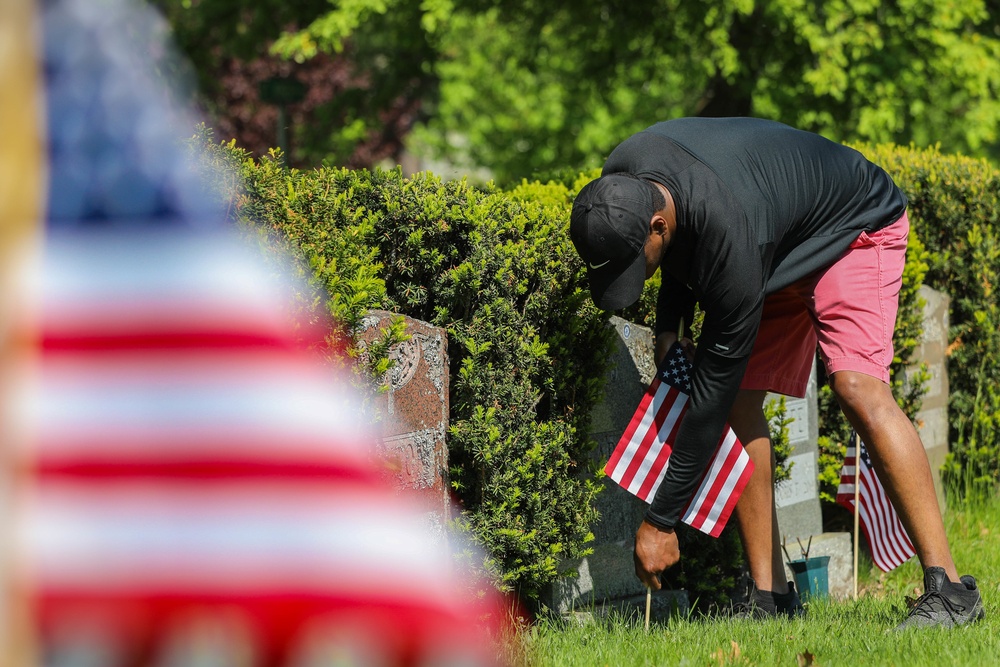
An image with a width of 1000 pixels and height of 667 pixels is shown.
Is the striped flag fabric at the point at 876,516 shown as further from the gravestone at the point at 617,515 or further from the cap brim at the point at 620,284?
the cap brim at the point at 620,284

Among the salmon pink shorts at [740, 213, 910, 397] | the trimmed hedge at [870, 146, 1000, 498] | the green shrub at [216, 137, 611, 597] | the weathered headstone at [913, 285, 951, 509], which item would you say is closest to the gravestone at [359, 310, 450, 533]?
the green shrub at [216, 137, 611, 597]

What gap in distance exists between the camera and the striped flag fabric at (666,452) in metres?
3.94

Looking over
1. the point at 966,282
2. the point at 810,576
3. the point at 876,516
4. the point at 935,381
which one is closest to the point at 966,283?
the point at 966,282

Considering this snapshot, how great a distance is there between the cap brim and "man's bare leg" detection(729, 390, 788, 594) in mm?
994

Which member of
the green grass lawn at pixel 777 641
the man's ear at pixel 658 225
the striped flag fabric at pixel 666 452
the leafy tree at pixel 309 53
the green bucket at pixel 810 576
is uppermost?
the leafy tree at pixel 309 53

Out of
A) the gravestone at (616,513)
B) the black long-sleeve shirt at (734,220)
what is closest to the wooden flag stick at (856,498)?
the gravestone at (616,513)

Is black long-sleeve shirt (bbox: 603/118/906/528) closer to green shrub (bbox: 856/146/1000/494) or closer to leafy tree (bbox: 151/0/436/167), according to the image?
green shrub (bbox: 856/146/1000/494)

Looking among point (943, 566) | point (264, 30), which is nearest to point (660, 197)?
point (943, 566)

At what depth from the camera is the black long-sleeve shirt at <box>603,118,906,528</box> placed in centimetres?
341

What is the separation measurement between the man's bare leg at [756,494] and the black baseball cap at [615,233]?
1.02 m

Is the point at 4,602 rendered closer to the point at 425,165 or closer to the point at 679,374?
the point at 679,374

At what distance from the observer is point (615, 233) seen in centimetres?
330

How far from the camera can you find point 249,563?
80cm

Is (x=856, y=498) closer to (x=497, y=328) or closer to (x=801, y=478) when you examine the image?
(x=801, y=478)
